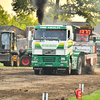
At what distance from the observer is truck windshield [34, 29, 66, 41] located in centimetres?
2250

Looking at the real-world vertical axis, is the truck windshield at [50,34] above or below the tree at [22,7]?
below

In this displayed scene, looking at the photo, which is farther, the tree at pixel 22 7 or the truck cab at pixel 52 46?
the tree at pixel 22 7

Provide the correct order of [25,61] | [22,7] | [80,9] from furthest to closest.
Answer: [80,9] < [22,7] < [25,61]

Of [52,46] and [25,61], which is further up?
[52,46]

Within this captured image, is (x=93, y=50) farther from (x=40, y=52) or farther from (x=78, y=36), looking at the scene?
(x=40, y=52)

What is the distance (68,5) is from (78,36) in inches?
1364

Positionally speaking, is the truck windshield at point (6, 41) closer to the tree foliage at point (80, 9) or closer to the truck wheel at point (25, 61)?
the truck wheel at point (25, 61)

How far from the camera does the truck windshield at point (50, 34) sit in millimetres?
22500

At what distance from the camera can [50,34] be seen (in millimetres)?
22594

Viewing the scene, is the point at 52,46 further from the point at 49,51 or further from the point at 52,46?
the point at 49,51

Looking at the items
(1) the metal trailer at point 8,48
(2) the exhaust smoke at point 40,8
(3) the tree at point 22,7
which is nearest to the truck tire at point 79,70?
(1) the metal trailer at point 8,48

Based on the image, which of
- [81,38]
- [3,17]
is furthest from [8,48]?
[3,17]

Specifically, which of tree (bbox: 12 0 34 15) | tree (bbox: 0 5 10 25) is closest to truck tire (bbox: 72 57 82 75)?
tree (bbox: 12 0 34 15)

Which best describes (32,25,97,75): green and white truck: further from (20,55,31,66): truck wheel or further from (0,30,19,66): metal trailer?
(20,55,31,66): truck wheel
